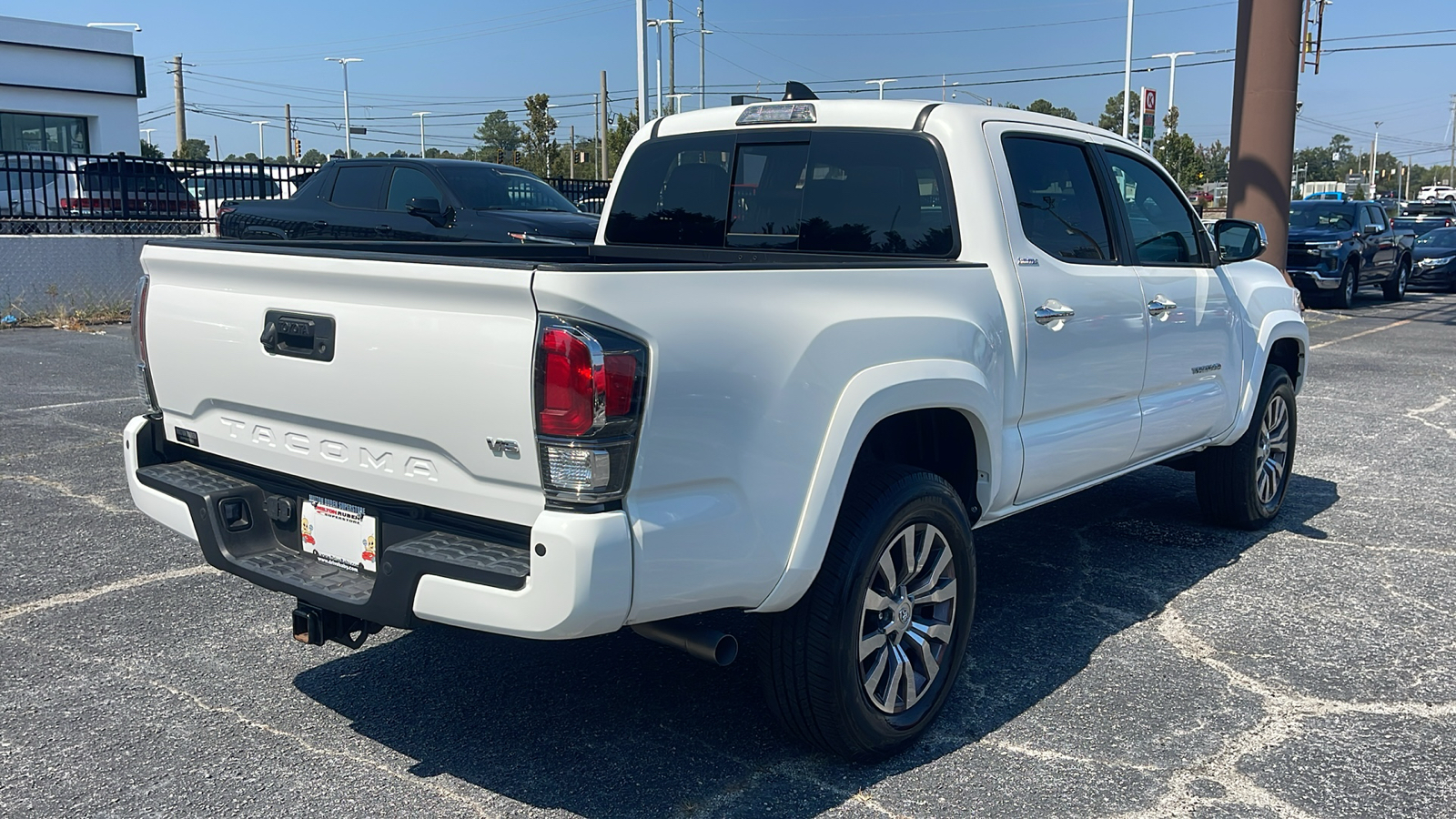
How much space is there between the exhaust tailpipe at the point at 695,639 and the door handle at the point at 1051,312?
176cm

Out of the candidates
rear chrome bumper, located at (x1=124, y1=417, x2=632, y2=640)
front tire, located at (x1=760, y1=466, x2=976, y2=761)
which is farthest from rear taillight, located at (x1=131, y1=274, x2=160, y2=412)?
front tire, located at (x1=760, y1=466, x2=976, y2=761)

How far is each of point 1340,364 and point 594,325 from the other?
40.9ft

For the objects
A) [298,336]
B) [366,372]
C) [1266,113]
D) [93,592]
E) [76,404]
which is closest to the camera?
[366,372]

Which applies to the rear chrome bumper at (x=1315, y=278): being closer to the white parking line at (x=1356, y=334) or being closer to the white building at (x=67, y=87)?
the white parking line at (x=1356, y=334)

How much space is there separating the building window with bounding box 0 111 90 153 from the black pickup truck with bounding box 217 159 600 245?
26994mm

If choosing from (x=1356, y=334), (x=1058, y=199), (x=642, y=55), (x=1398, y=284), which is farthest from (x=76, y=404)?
(x=642, y=55)

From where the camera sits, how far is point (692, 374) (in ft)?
9.39

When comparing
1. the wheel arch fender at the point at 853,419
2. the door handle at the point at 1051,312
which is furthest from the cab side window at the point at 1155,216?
the wheel arch fender at the point at 853,419

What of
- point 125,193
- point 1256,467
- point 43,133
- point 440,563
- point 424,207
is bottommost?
point 1256,467

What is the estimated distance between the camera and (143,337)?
12.2 feet

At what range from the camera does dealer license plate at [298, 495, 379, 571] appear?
3.15 metres

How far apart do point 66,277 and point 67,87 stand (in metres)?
26.3

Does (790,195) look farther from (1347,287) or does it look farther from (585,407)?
(1347,287)

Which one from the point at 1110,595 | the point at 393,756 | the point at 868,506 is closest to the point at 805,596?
the point at 868,506
